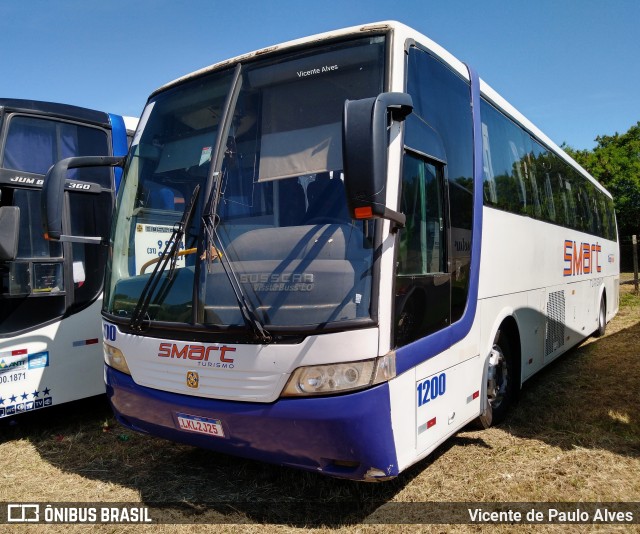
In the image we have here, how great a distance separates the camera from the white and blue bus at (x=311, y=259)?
3207 millimetres

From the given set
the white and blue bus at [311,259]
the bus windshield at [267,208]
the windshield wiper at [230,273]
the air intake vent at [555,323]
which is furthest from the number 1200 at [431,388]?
the air intake vent at [555,323]

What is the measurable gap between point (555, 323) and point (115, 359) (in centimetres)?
537

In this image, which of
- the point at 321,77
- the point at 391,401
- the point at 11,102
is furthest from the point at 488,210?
the point at 11,102

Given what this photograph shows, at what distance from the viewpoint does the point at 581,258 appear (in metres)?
8.56

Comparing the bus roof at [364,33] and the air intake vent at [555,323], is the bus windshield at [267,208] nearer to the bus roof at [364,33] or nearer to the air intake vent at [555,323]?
the bus roof at [364,33]

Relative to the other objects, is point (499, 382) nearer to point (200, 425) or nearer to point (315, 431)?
point (315, 431)

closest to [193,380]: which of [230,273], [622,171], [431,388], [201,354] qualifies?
[201,354]

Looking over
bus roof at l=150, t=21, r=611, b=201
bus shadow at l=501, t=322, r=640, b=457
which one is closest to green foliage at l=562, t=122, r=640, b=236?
bus shadow at l=501, t=322, r=640, b=457

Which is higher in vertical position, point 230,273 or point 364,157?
point 364,157

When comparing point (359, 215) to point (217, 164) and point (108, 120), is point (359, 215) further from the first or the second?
point (108, 120)

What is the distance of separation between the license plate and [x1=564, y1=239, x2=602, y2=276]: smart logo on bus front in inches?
223

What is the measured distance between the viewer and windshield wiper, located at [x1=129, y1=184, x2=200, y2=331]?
3693mm

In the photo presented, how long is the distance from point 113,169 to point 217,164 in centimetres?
282

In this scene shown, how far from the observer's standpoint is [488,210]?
4938 mm
